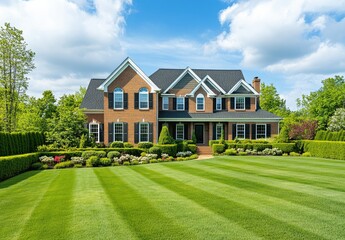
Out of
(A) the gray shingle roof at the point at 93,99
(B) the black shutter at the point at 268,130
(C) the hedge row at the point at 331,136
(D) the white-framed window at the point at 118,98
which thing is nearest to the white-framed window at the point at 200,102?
(B) the black shutter at the point at 268,130

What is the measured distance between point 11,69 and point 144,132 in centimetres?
1450

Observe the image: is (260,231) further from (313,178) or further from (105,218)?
(313,178)

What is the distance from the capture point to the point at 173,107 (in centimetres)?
3238

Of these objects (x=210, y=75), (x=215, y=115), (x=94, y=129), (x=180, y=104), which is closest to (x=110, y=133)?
(x=94, y=129)

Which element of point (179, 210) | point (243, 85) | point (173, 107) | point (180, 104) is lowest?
point (179, 210)

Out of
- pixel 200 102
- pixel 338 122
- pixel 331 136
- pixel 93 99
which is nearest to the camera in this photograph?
pixel 331 136

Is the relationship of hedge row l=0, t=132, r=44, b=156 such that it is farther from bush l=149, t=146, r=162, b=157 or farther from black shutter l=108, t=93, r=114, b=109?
bush l=149, t=146, r=162, b=157

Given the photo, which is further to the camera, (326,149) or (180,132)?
(180,132)

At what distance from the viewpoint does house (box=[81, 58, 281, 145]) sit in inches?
1139

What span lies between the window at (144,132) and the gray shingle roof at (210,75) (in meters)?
5.94

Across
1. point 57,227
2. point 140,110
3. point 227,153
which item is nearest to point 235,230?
point 57,227

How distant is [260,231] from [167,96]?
27.0 m

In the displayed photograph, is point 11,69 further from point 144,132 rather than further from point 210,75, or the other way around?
point 210,75

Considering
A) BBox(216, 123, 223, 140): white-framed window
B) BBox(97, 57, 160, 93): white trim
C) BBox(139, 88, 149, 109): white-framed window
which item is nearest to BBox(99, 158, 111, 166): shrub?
BBox(139, 88, 149, 109): white-framed window
